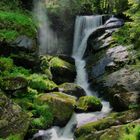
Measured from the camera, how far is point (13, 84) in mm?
14648

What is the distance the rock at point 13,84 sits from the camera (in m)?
14.5

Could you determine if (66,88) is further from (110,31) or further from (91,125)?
(110,31)

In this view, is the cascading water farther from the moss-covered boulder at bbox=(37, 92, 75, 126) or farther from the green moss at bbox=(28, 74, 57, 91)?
the green moss at bbox=(28, 74, 57, 91)

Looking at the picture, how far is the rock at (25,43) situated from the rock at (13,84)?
348 cm

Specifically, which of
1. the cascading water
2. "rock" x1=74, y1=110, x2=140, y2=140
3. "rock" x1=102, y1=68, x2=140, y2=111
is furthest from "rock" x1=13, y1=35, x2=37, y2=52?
"rock" x1=74, y1=110, x2=140, y2=140

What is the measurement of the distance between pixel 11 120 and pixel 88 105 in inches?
161

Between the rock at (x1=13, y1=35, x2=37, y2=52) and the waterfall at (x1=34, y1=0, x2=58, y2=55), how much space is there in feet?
23.2

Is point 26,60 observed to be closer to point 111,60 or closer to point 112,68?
point 112,68

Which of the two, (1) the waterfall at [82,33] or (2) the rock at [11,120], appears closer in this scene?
(2) the rock at [11,120]

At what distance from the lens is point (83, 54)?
23.5 m

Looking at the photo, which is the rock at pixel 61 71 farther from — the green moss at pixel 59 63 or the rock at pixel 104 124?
the rock at pixel 104 124

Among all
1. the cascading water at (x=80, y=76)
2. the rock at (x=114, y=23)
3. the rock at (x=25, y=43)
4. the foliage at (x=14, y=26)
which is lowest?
the cascading water at (x=80, y=76)

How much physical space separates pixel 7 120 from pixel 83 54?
465 inches

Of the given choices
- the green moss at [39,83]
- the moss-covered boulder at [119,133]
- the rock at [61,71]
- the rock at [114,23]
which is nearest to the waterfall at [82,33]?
the rock at [114,23]
